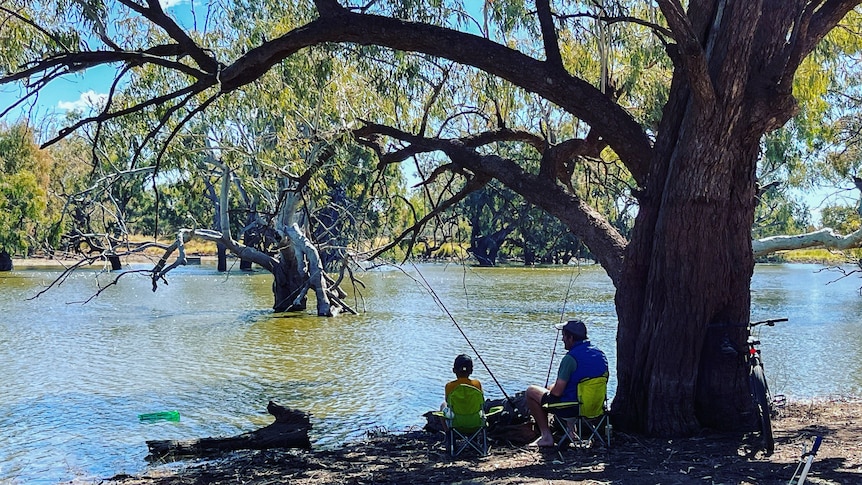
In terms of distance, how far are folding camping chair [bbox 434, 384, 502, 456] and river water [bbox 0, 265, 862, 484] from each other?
2.18 meters

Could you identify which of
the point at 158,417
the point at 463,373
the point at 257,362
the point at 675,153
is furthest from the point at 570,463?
the point at 257,362

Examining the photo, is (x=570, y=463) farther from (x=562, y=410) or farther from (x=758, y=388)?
(x=758, y=388)

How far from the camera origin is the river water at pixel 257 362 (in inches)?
304

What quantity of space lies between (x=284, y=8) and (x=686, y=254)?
6.09 metres

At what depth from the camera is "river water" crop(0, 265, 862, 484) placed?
7.71 meters

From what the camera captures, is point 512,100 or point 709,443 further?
point 512,100

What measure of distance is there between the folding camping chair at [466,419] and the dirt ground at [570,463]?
0.27 feet

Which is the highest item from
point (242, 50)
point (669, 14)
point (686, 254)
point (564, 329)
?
point (242, 50)

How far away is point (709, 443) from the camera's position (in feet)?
15.7

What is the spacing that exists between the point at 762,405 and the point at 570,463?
1142mm

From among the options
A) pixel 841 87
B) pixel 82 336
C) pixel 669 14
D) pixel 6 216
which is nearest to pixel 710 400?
pixel 669 14

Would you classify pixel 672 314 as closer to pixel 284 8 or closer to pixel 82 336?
pixel 284 8

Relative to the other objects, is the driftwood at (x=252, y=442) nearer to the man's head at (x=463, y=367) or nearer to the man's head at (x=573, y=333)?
the man's head at (x=463, y=367)

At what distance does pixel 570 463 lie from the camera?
181 inches
